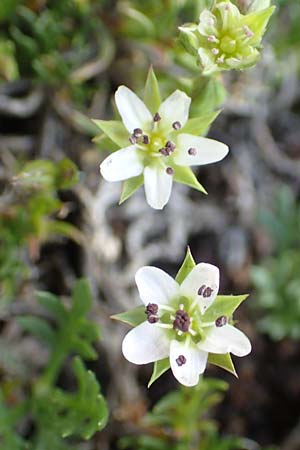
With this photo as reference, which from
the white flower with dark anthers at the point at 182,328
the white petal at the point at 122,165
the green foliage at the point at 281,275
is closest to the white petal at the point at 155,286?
the white flower with dark anthers at the point at 182,328

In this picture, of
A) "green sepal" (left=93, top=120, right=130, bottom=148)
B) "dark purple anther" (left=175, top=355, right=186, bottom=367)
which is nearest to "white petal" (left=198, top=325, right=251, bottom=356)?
"dark purple anther" (left=175, top=355, right=186, bottom=367)

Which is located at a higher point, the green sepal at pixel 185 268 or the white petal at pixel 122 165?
the white petal at pixel 122 165

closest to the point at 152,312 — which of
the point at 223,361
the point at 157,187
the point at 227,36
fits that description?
the point at 223,361

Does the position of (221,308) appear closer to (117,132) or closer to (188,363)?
(188,363)

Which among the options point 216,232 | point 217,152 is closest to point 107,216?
point 216,232

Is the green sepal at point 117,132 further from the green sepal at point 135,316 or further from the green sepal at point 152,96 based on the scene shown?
the green sepal at point 135,316

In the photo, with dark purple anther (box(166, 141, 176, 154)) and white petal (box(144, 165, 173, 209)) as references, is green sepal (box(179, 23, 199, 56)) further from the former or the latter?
white petal (box(144, 165, 173, 209))

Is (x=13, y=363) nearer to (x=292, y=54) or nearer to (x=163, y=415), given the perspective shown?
(x=163, y=415)
